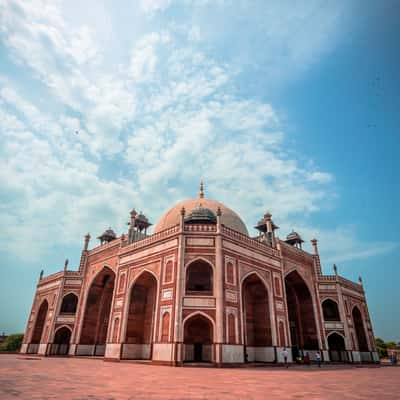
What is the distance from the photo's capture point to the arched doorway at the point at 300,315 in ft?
91.6

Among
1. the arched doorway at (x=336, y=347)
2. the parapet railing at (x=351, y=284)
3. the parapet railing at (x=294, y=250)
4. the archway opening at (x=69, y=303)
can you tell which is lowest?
the arched doorway at (x=336, y=347)

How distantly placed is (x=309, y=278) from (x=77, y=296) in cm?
2337

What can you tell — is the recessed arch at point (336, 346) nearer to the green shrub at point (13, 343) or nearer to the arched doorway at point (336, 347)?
the arched doorway at point (336, 347)

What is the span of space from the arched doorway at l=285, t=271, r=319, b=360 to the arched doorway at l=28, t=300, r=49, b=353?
26.3 meters

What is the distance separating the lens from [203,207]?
2920cm

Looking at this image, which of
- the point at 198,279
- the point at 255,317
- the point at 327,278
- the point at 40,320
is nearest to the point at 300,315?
the point at 327,278

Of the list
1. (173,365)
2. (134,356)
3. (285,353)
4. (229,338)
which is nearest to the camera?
(173,365)

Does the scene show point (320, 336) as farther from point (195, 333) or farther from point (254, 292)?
point (195, 333)

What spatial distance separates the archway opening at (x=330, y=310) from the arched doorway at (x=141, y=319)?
58.1 feet

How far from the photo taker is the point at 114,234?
3419cm

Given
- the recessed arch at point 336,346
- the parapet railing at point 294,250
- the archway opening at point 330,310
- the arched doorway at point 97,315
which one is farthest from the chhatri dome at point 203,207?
the recessed arch at point 336,346

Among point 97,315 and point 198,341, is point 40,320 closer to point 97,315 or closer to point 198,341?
point 97,315

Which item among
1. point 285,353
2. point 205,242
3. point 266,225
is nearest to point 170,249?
point 205,242

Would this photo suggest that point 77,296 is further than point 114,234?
No
